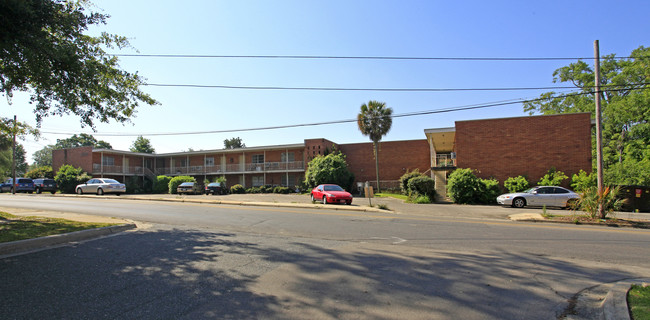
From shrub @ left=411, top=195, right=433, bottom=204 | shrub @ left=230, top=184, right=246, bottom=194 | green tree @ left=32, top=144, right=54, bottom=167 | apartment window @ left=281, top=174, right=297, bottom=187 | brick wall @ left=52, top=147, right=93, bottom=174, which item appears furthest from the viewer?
green tree @ left=32, top=144, right=54, bottom=167

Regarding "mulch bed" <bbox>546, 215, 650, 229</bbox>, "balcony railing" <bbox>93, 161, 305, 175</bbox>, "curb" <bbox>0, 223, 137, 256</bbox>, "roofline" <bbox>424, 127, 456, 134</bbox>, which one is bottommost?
"mulch bed" <bbox>546, 215, 650, 229</bbox>

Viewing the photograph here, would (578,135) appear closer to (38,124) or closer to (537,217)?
(537,217)

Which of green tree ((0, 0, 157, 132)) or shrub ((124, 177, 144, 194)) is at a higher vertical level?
green tree ((0, 0, 157, 132))

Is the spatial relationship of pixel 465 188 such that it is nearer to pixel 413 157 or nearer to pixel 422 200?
pixel 422 200

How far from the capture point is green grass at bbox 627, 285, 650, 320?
12.5 feet

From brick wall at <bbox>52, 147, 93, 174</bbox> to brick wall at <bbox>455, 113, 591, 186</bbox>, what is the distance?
38992 mm

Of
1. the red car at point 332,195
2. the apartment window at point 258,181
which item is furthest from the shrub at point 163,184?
the red car at point 332,195

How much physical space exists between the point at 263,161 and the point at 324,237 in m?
32.5

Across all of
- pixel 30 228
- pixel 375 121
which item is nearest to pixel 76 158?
pixel 375 121

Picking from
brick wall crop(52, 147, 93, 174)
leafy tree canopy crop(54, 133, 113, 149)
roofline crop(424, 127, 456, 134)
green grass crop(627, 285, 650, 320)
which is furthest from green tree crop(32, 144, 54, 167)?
green grass crop(627, 285, 650, 320)

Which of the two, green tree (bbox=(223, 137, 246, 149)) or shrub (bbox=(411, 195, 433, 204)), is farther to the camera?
green tree (bbox=(223, 137, 246, 149))

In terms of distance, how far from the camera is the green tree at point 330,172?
3098 centimetres

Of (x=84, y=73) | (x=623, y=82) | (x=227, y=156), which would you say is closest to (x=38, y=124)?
(x=84, y=73)

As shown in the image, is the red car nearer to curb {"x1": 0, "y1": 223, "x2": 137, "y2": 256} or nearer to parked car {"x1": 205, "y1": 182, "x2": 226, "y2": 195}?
curb {"x1": 0, "y1": 223, "x2": 137, "y2": 256}
